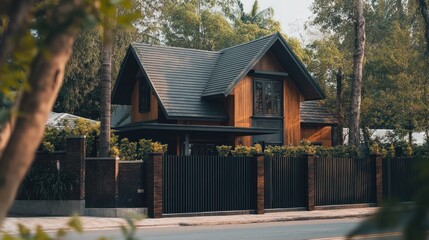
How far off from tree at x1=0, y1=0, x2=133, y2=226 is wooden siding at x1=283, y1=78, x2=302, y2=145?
32170 mm

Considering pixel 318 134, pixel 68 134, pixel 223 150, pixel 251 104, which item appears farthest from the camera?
pixel 318 134

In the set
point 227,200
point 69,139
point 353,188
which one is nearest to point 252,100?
point 353,188

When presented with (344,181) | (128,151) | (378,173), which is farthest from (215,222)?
(378,173)

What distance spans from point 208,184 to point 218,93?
930cm

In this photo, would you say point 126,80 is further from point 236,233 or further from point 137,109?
point 236,233

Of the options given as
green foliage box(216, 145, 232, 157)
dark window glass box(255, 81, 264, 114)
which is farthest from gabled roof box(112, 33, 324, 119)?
green foliage box(216, 145, 232, 157)

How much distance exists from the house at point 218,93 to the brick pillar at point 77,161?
720cm

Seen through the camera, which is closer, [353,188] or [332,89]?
[353,188]

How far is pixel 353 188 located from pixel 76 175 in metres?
10.9

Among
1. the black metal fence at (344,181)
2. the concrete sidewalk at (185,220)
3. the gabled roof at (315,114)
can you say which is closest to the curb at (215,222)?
the concrete sidewalk at (185,220)

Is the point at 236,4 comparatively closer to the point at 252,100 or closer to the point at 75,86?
the point at 75,86

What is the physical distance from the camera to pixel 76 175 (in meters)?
22.6

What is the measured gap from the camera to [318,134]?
126ft

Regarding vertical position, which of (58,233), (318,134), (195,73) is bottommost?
(58,233)
